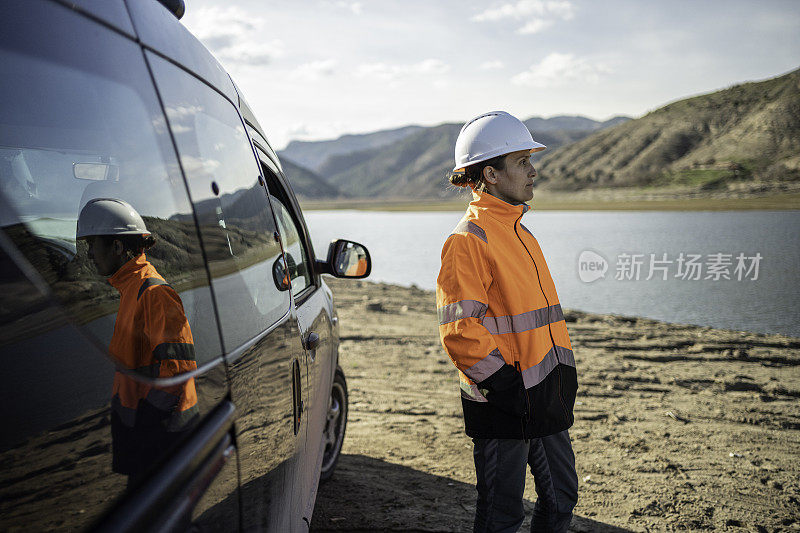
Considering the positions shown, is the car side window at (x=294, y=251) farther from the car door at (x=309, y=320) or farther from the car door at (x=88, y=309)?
the car door at (x=88, y=309)

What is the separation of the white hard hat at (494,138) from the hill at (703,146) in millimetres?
71582

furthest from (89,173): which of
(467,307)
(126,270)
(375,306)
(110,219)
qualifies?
(375,306)

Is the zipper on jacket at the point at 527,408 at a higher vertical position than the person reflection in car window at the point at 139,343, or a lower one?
lower

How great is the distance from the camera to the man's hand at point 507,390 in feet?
6.99

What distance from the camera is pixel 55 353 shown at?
0.86m

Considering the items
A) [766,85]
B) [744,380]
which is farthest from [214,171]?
[766,85]

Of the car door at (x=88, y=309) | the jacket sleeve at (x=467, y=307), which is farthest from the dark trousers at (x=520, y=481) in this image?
the car door at (x=88, y=309)

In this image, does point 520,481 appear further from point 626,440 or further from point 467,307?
point 626,440

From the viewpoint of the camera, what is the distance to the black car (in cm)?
84

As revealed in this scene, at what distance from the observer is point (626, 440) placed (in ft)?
15.4

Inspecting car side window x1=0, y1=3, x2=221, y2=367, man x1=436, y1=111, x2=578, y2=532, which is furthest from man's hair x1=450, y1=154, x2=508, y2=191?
car side window x1=0, y1=3, x2=221, y2=367

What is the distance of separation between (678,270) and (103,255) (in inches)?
660

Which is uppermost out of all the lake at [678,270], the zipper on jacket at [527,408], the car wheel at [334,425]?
the zipper on jacket at [527,408]

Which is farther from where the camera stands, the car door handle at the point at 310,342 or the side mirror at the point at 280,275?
the car door handle at the point at 310,342
